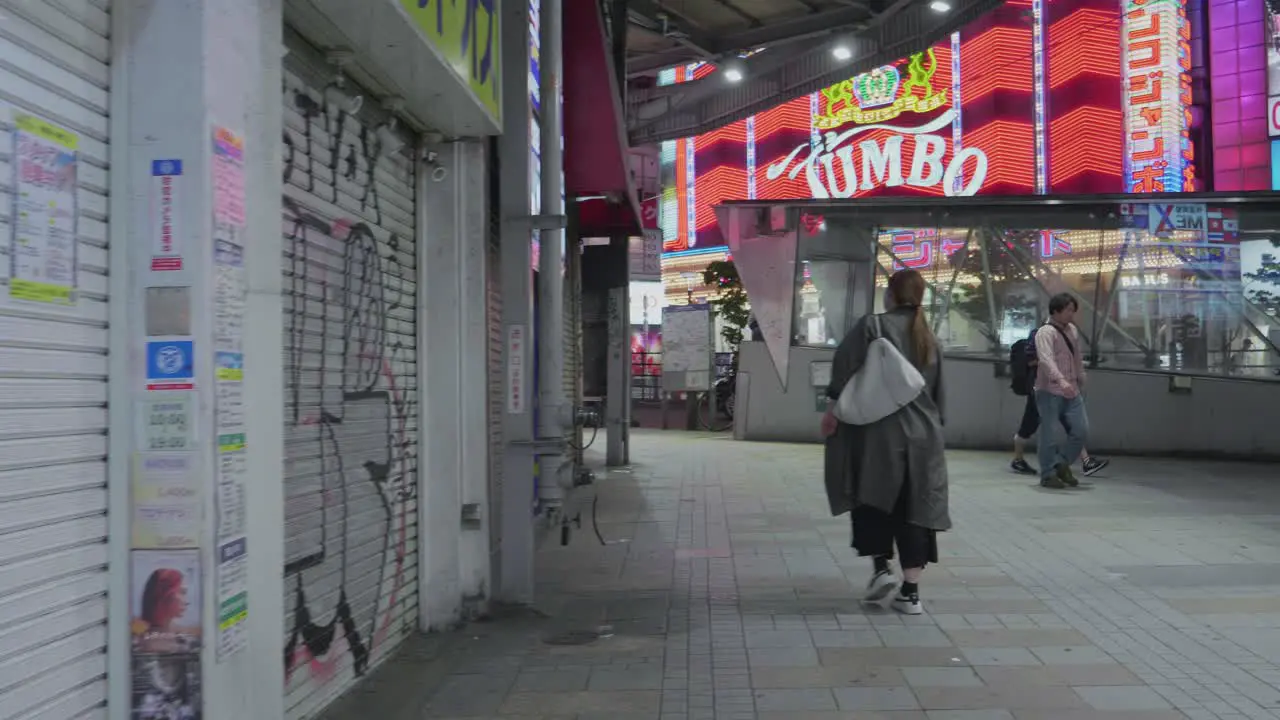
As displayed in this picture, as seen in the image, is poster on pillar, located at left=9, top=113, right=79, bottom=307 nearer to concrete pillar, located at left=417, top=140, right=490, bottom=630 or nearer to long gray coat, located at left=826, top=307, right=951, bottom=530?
concrete pillar, located at left=417, top=140, right=490, bottom=630

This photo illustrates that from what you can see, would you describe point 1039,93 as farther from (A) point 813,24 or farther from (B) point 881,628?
(B) point 881,628

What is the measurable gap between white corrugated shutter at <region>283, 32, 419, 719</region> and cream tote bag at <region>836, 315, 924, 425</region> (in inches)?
89.6

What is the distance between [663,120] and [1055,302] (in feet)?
35.8

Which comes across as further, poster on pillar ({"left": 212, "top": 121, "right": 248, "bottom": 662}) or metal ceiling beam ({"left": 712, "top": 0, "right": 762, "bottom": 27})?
metal ceiling beam ({"left": 712, "top": 0, "right": 762, "bottom": 27})

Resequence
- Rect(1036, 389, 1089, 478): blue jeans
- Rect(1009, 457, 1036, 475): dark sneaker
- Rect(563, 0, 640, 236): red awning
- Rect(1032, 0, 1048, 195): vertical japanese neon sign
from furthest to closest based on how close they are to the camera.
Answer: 1. Rect(1032, 0, 1048, 195): vertical japanese neon sign
2. Rect(1009, 457, 1036, 475): dark sneaker
3. Rect(1036, 389, 1089, 478): blue jeans
4. Rect(563, 0, 640, 236): red awning

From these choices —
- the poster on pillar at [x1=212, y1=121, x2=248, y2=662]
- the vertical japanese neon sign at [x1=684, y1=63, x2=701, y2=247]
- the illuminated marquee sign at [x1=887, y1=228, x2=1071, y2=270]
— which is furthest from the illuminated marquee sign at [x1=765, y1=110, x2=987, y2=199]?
the poster on pillar at [x1=212, y1=121, x2=248, y2=662]

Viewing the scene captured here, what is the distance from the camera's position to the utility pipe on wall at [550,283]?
551cm

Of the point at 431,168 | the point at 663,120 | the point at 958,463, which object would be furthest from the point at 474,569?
the point at 663,120

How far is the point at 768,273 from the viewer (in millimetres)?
15289

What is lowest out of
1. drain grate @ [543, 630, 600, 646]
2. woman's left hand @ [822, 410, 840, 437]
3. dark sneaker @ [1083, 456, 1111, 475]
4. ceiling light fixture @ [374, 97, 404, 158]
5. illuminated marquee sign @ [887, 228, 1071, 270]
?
drain grate @ [543, 630, 600, 646]

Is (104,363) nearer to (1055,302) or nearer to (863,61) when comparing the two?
(1055,302)

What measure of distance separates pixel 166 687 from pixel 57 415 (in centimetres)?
75

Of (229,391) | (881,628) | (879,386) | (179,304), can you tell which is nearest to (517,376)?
(879,386)

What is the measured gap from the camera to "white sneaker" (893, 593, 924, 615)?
205 inches
